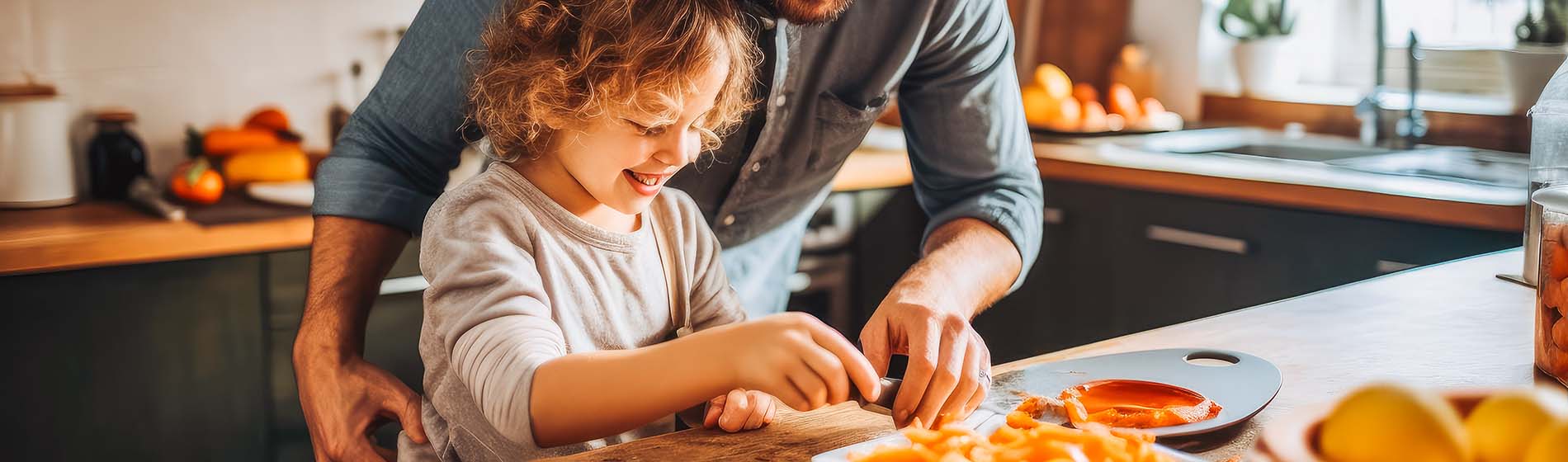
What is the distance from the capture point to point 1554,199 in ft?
2.97

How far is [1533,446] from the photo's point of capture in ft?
1.64

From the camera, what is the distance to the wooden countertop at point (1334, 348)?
2.68 feet

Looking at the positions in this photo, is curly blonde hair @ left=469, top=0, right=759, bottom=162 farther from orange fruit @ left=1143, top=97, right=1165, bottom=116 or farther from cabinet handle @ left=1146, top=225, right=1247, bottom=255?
orange fruit @ left=1143, top=97, right=1165, bottom=116

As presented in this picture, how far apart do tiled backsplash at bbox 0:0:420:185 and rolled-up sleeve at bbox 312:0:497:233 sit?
141cm

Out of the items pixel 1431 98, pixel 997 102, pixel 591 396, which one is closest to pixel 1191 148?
→ pixel 1431 98

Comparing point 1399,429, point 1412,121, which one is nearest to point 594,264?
point 1399,429

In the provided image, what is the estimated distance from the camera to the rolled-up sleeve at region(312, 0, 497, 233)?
1146 millimetres

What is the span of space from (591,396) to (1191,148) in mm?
2288

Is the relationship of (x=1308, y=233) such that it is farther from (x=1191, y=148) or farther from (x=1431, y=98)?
(x=1431, y=98)

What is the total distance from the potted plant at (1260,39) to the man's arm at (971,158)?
181 cm

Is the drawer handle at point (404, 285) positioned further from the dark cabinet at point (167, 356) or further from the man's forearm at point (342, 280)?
the man's forearm at point (342, 280)

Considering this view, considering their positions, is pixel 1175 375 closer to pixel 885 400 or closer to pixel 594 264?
pixel 885 400

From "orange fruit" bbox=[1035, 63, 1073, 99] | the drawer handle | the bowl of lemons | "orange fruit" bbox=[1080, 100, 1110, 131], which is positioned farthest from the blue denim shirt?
"orange fruit" bbox=[1035, 63, 1073, 99]

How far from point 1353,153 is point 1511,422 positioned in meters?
2.37
